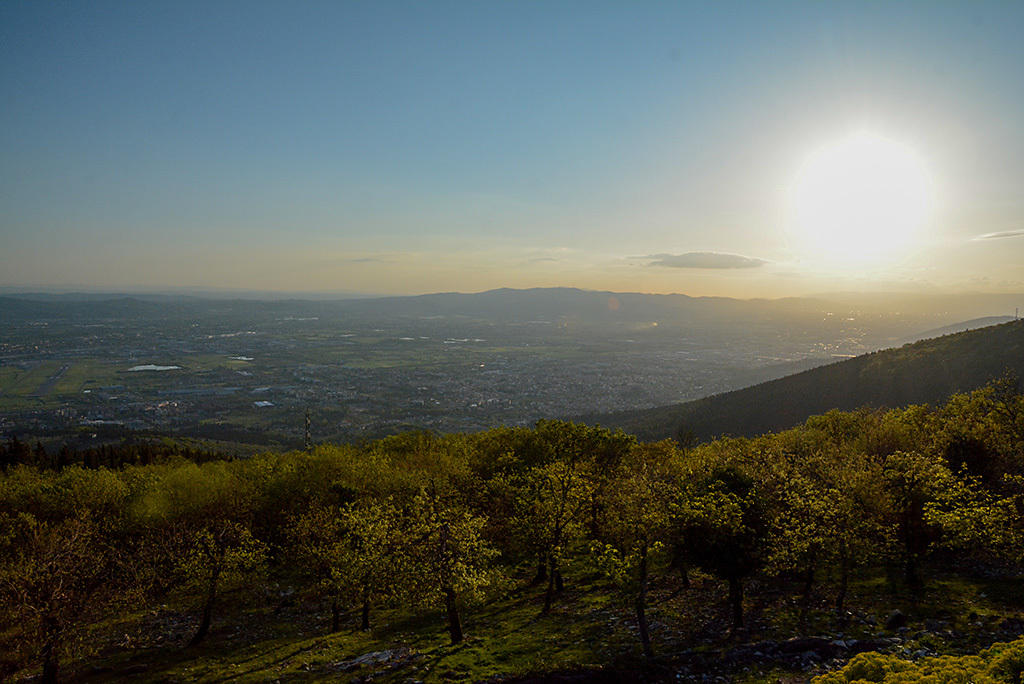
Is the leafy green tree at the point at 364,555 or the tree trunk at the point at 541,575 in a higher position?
the leafy green tree at the point at 364,555

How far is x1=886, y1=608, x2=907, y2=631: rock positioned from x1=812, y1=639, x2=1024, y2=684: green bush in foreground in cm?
869

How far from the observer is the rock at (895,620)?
23281mm

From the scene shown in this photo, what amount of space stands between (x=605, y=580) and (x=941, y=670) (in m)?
24.7

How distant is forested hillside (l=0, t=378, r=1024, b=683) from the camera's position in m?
23.5

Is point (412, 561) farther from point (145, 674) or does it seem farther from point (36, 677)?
point (36, 677)

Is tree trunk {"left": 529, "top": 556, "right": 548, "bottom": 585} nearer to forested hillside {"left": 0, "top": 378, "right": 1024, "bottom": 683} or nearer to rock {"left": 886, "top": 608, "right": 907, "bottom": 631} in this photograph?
forested hillside {"left": 0, "top": 378, "right": 1024, "bottom": 683}

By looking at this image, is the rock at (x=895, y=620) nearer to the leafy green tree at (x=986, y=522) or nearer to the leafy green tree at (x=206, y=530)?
the leafy green tree at (x=986, y=522)

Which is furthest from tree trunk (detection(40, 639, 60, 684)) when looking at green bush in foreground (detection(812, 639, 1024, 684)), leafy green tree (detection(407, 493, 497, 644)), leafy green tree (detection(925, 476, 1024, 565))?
leafy green tree (detection(925, 476, 1024, 565))

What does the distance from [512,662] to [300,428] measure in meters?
186

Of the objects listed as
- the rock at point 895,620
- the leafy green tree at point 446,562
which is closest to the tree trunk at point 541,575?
the leafy green tree at point 446,562

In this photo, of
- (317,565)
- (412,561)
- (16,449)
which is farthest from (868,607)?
(16,449)

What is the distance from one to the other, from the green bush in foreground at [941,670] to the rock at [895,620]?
28.5 feet

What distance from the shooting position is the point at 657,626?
26562mm

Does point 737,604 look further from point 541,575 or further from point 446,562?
point 541,575
